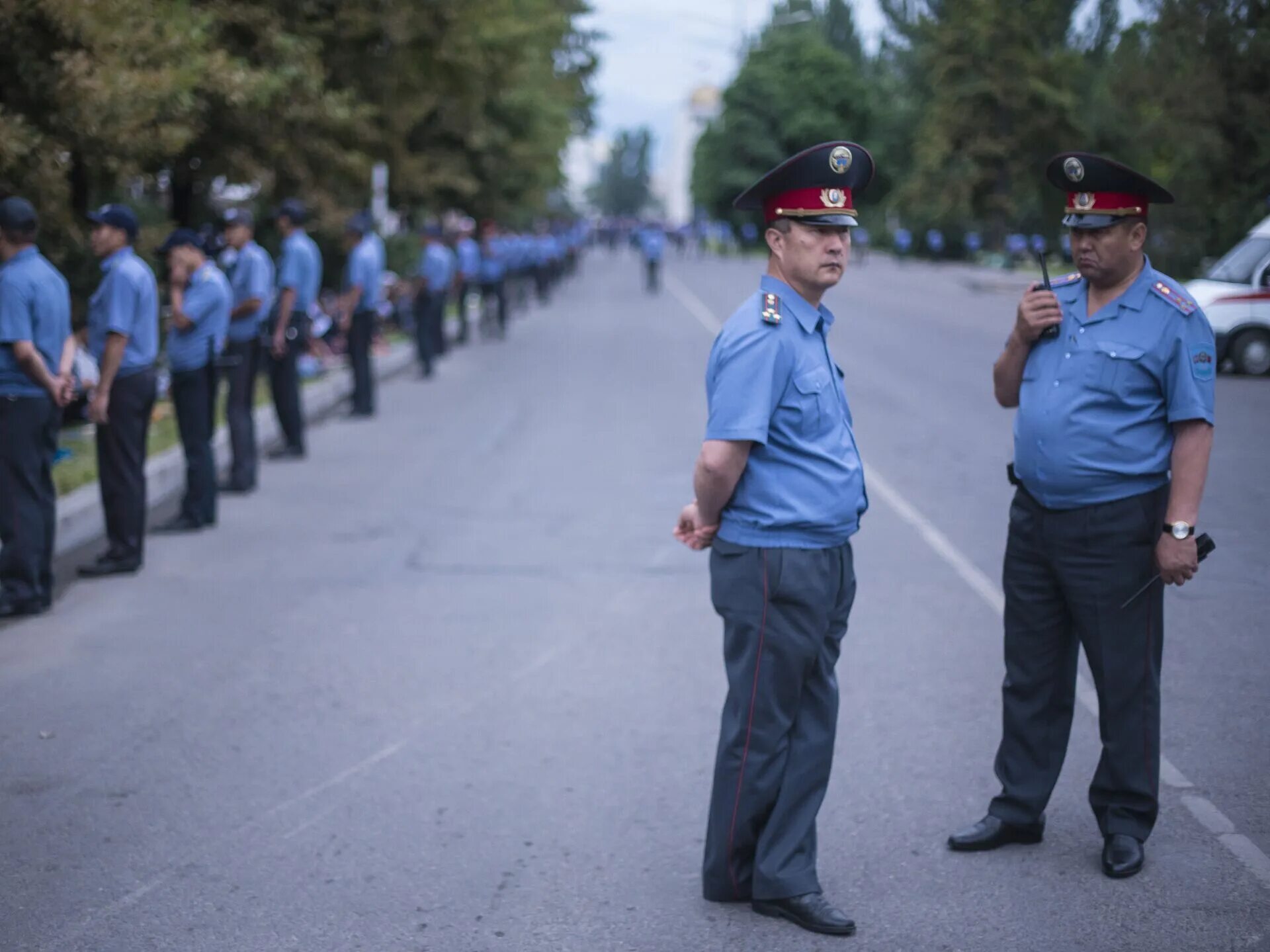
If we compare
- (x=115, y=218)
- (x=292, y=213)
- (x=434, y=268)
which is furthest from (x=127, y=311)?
(x=434, y=268)

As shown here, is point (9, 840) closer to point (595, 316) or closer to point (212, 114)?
point (212, 114)

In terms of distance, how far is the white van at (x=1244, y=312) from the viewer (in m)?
19.0

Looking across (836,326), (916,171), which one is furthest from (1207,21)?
(916,171)

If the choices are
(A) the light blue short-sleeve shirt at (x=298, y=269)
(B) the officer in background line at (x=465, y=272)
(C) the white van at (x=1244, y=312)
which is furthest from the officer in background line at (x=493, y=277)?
(A) the light blue short-sleeve shirt at (x=298, y=269)

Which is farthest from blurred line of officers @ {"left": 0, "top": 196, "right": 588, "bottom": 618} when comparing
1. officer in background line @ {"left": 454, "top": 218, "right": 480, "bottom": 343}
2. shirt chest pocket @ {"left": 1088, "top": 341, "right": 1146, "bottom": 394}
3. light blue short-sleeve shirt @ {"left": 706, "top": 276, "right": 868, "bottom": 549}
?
officer in background line @ {"left": 454, "top": 218, "right": 480, "bottom": 343}

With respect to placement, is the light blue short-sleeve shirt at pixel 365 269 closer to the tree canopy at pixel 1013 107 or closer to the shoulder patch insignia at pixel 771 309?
the tree canopy at pixel 1013 107

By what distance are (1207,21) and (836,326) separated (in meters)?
8.93

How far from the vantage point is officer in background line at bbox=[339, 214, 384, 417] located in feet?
48.4

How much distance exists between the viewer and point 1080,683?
6.54 meters

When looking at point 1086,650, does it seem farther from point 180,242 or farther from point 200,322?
point 180,242

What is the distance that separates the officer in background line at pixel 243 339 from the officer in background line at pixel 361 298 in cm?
317

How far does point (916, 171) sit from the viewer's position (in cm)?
6253

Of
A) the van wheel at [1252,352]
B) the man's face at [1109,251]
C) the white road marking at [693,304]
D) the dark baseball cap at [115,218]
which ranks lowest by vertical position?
the white road marking at [693,304]

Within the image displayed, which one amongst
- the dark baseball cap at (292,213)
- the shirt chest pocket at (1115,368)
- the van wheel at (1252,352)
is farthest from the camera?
the van wheel at (1252,352)
